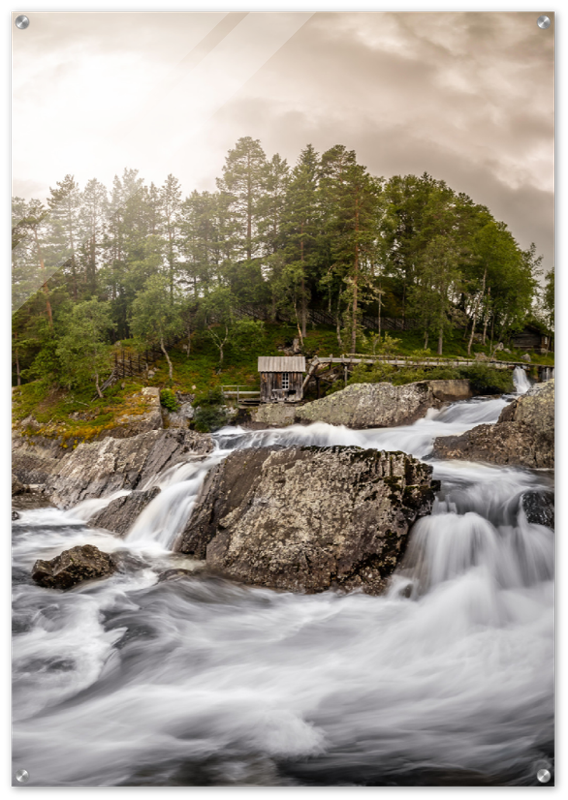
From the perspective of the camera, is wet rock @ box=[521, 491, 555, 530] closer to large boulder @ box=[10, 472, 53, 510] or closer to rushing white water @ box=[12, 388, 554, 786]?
rushing white water @ box=[12, 388, 554, 786]

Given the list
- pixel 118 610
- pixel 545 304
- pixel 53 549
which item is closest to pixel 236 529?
pixel 118 610

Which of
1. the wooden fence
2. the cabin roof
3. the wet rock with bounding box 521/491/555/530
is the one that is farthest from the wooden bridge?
the wet rock with bounding box 521/491/555/530

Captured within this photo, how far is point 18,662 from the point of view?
7.96 feet

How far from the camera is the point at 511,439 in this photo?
4328mm

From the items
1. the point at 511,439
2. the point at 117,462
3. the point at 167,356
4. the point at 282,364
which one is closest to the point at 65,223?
the point at 167,356

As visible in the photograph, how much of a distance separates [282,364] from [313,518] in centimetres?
246

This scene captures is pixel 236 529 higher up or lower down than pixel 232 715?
higher up

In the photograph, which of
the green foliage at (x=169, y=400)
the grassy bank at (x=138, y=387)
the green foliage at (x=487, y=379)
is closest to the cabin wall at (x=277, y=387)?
the grassy bank at (x=138, y=387)

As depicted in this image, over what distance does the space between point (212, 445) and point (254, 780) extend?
3800 millimetres

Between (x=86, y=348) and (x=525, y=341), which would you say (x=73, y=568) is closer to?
(x=86, y=348)

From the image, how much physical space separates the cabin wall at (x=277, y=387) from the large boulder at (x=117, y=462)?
93 cm

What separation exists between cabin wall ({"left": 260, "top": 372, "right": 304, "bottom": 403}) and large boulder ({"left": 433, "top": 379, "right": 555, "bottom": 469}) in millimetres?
1942

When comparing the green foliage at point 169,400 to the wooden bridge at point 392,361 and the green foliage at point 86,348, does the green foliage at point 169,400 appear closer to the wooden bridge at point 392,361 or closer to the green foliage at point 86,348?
the green foliage at point 86,348
